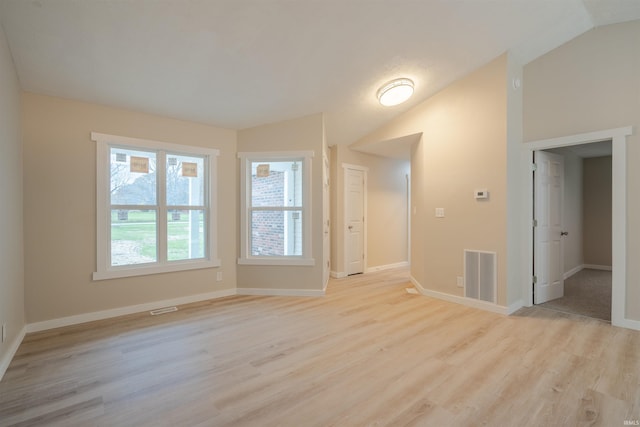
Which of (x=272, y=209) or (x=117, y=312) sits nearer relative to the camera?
(x=117, y=312)

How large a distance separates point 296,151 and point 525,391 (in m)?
3.46

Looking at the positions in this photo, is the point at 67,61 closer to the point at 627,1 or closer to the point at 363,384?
the point at 363,384

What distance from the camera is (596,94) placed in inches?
126

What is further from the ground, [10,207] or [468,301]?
[10,207]

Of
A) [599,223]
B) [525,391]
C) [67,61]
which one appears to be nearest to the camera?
[525,391]

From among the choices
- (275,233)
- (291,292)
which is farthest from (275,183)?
(291,292)

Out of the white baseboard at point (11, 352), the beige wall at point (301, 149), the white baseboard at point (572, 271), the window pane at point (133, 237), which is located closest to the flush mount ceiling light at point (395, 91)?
the beige wall at point (301, 149)

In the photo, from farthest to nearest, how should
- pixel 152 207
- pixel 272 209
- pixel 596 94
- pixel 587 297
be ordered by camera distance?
pixel 272 209
pixel 587 297
pixel 152 207
pixel 596 94

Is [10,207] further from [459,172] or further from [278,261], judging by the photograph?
[459,172]

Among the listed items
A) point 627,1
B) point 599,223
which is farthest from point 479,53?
A: point 599,223

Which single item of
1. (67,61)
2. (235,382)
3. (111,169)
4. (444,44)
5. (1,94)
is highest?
(444,44)

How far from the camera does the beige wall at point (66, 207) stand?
2.90m

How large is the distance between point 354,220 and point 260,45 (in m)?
3.66

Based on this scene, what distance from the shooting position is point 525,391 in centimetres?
192
